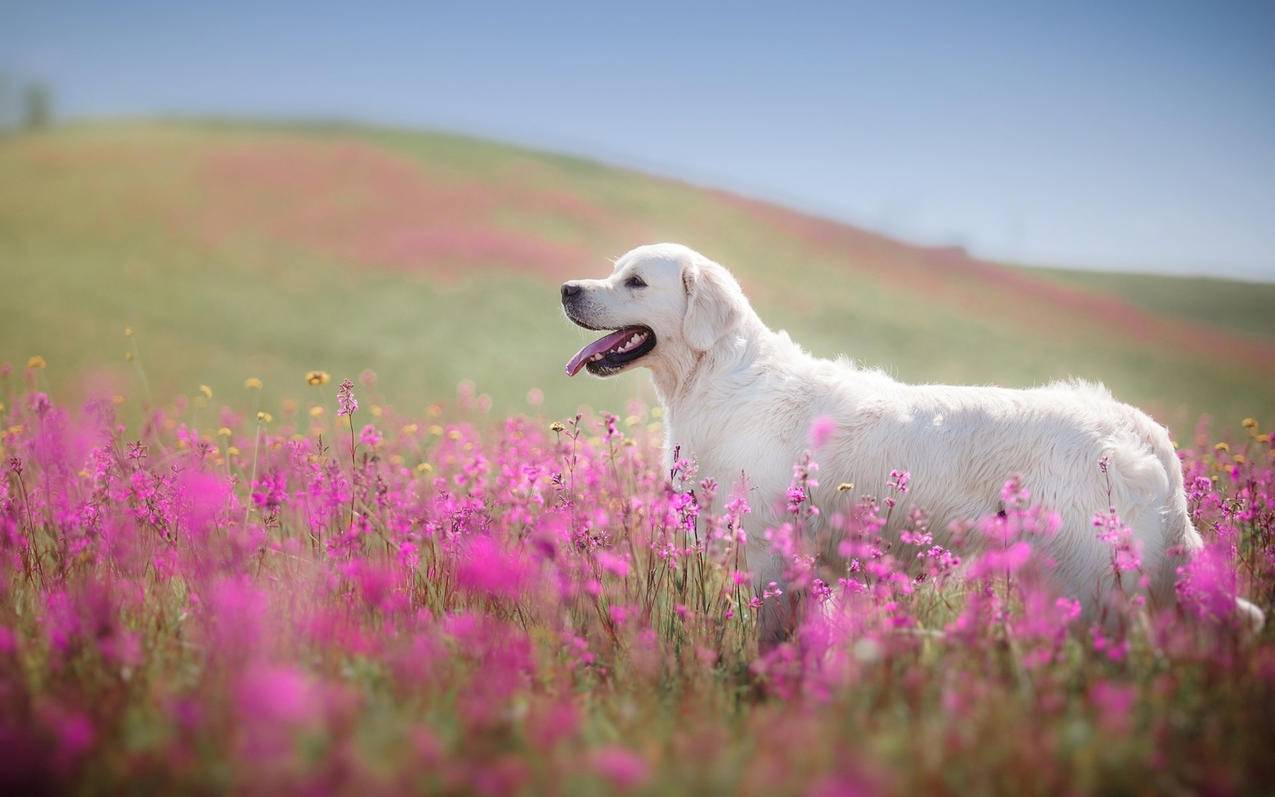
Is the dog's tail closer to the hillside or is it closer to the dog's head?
the dog's head

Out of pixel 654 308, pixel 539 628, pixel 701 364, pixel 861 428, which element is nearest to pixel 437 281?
pixel 654 308

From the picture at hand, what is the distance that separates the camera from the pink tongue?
4863 millimetres

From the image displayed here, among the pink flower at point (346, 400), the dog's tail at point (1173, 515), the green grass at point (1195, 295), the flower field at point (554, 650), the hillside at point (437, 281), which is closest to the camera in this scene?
the flower field at point (554, 650)

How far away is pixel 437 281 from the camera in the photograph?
1593 cm

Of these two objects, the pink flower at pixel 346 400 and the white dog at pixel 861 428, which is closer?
the pink flower at pixel 346 400

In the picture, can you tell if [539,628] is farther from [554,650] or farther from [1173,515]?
[1173,515]

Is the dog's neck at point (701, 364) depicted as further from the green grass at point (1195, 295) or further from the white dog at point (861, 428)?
the green grass at point (1195, 295)

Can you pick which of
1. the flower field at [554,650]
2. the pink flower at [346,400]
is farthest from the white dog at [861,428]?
the pink flower at [346,400]

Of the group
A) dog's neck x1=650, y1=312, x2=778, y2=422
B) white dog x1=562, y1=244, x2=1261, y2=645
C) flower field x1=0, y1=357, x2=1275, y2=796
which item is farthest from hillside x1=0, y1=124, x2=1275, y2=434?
flower field x1=0, y1=357, x2=1275, y2=796

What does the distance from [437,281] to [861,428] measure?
12.9 m

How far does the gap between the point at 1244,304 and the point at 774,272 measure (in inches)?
651

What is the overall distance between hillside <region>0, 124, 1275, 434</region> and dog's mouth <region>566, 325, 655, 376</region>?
3.31 metres

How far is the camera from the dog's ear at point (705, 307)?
4742mm

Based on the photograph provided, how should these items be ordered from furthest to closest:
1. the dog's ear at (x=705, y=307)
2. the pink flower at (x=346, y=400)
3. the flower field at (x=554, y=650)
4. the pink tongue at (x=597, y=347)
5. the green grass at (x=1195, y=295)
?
the green grass at (x=1195, y=295) → the pink tongue at (x=597, y=347) → the dog's ear at (x=705, y=307) → the pink flower at (x=346, y=400) → the flower field at (x=554, y=650)
